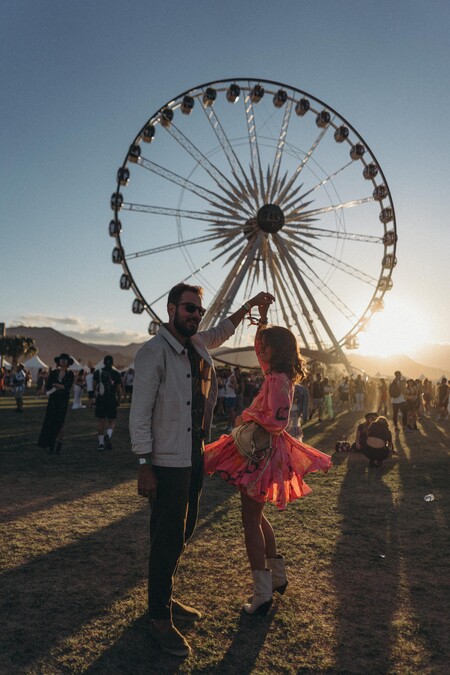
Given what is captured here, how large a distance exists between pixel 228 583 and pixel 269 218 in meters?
19.5

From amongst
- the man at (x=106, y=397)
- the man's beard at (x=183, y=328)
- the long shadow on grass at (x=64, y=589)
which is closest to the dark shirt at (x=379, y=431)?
the man at (x=106, y=397)

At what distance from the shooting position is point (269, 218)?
22.0m

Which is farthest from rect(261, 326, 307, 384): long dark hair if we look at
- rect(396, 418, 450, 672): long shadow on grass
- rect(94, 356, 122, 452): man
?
rect(94, 356, 122, 452): man

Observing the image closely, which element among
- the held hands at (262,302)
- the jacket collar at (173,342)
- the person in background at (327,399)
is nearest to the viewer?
the jacket collar at (173,342)

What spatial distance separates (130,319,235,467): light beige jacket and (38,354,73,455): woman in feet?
23.4

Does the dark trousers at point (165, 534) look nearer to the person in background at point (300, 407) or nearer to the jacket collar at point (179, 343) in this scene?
the jacket collar at point (179, 343)

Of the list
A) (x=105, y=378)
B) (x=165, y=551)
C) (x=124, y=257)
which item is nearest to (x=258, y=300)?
(x=165, y=551)

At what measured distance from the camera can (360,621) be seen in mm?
3398

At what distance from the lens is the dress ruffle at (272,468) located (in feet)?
11.3

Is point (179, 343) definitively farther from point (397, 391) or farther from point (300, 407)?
point (397, 391)

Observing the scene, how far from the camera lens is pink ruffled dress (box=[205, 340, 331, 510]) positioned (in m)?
3.42

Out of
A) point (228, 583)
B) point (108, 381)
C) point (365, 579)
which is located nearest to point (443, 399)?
point (108, 381)

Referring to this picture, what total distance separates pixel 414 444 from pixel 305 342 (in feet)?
37.2

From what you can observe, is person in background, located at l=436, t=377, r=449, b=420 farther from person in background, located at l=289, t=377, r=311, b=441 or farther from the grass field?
the grass field
